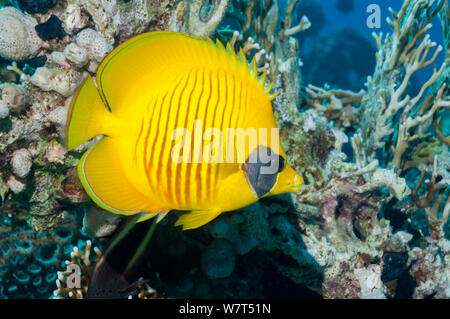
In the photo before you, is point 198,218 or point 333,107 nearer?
point 198,218

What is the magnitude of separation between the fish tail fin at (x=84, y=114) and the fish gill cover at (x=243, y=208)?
1.06ft

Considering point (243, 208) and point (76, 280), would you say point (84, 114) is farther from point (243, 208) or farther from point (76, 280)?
point (76, 280)

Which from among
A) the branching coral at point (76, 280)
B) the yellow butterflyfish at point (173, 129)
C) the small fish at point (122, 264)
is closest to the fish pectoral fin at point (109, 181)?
the yellow butterflyfish at point (173, 129)

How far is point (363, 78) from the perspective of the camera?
14891mm

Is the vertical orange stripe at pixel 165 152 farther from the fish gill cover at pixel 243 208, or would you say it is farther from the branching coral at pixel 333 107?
the branching coral at pixel 333 107

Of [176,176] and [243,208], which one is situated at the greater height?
[176,176]

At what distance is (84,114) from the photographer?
3.14 ft

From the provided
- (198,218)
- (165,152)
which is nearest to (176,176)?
(165,152)

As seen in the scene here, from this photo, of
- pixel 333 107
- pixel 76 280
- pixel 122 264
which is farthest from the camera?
pixel 333 107

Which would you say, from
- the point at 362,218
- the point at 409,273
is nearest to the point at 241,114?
the point at 362,218

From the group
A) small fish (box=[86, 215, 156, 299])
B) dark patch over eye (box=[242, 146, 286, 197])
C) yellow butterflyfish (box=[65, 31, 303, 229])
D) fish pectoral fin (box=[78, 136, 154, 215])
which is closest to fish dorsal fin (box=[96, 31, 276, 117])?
yellow butterflyfish (box=[65, 31, 303, 229])

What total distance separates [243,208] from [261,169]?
2.97 feet

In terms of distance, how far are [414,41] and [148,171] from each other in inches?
130

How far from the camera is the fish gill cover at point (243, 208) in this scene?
1.77 m
